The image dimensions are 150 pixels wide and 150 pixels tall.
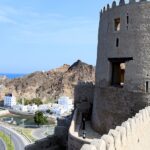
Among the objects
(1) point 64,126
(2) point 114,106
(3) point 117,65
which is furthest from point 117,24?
(1) point 64,126

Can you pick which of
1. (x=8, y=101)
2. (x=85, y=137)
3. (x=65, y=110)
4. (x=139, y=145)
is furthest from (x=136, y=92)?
(x=8, y=101)

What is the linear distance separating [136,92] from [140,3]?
201 inches

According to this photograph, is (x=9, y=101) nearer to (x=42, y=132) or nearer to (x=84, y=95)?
(x=42, y=132)

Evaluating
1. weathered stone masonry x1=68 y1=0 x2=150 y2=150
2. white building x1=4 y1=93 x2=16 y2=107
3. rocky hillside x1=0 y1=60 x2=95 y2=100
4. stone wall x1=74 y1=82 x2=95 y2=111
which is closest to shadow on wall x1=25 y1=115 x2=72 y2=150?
weathered stone masonry x1=68 y1=0 x2=150 y2=150

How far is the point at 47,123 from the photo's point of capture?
364ft

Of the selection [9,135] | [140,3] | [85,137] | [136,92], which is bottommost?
[9,135]

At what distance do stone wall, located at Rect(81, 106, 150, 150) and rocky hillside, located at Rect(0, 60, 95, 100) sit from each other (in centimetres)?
15238

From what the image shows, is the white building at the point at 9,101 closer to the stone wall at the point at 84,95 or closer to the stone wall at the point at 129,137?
the stone wall at the point at 84,95

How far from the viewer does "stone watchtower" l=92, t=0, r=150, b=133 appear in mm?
21172

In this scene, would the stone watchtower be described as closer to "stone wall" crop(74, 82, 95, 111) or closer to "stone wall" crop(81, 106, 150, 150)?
"stone wall" crop(74, 82, 95, 111)

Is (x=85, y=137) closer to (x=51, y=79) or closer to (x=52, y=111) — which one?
(x=52, y=111)

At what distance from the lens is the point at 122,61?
75.6 ft

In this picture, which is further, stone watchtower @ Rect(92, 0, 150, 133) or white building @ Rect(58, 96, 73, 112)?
white building @ Rect(58, 96, 73, 112)

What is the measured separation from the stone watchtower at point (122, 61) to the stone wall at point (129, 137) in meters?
3.89
